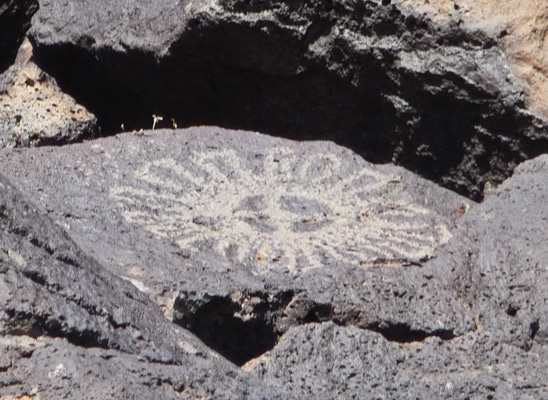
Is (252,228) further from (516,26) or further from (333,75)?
(516,26)

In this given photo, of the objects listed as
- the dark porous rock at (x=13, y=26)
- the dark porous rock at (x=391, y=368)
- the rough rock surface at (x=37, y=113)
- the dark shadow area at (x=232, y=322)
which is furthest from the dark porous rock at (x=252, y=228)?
the dark porous rock at (x=13, y=26)

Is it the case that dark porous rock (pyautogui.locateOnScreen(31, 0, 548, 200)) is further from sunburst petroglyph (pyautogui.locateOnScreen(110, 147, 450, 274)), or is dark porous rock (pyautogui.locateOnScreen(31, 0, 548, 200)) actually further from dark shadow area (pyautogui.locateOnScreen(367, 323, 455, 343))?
dark shadow area (pyautogui.locateOnScreen(367, 323, 455, 343))

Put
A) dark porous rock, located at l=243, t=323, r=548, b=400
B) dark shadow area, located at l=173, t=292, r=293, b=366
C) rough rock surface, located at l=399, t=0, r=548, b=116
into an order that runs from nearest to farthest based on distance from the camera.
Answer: dark porous rock, located at l=243, t=323, r=548, b=400 < dark shadow area, located at l=173, t=292, r=293, b=366 < rough rock surface, located at l=399, t=0, r=548, b=116

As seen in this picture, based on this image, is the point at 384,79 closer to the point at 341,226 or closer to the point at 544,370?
the point at 341,226

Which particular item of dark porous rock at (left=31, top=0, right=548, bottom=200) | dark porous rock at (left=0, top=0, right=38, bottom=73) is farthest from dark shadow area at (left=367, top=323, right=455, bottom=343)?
dark porous rock at (left=0, top=0, right=38, bottom=73)

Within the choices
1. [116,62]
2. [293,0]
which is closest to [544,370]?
[293,0]

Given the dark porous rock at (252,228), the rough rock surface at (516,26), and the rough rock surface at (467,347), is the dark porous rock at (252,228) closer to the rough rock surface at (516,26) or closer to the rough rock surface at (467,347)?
the rough rock surface at (467,347)
